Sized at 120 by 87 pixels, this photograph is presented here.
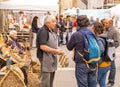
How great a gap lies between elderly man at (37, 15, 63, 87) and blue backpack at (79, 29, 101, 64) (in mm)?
509

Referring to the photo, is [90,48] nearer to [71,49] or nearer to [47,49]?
[71,49]

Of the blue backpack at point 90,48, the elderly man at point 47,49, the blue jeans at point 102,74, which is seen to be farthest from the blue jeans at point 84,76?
the blue jeans at point 102,74

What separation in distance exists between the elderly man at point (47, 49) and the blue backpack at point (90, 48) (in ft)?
1.67

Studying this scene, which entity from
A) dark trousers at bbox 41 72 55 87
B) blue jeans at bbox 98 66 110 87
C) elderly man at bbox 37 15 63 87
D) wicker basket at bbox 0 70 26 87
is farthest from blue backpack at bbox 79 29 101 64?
wicker basket at bbox 0 70 26 87

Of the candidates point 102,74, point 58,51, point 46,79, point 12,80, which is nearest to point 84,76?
point 58,51

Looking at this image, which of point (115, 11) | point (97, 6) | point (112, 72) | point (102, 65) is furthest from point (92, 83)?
point (97, 6)

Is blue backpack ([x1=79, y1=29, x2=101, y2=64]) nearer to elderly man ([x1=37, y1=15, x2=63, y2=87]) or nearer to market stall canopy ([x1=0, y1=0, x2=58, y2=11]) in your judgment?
elderly man ([x1=37, y1=15, x2=63, y2=87])

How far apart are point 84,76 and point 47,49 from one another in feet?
2.63

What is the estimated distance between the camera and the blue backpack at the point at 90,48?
7.53 meters

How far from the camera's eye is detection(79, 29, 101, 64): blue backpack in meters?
7.53

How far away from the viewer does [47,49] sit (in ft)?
25.4

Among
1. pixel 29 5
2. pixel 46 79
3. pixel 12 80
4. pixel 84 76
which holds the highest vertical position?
pixel 29 5

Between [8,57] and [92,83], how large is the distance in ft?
7.98

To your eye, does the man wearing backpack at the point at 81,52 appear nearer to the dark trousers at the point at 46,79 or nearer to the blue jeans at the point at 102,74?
the dark trousers at the point at 46,79
